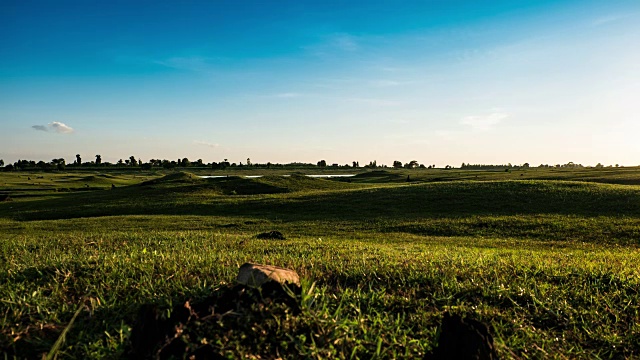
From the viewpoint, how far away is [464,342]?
2977 millimetres

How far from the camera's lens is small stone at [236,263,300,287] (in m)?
3.67

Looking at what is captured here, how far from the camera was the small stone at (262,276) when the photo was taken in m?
3.67

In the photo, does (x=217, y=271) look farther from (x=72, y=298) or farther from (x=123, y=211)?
(x=123, y=211)

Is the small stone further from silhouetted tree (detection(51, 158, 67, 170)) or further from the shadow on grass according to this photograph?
silhouetted tree (detection(51, 158, 67, 170))

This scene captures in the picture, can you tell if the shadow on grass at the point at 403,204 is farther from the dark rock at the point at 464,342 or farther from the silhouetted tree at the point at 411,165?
the silhouetted tree at the point at 411,165

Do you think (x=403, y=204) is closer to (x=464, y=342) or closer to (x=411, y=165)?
(x=464, y=342)

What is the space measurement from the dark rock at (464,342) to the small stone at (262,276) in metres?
1.37

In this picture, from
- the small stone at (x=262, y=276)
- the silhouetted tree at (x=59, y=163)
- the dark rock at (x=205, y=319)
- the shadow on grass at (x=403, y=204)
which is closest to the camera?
the dark rock at (x=205, y=319)

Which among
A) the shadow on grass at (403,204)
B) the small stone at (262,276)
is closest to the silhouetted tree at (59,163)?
the shadow on grass at (403,204)

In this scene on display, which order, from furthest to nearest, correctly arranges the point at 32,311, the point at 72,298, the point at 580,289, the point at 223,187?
the point at 223,187
the point at 580,289
the point at 72,298
the point at 32,311

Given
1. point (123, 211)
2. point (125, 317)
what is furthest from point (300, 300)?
point (123, 211)

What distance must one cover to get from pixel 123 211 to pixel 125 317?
3628 centimetres

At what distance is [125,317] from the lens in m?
3.71

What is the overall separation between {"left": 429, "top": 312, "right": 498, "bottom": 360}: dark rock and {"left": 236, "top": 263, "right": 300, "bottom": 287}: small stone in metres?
1.37
